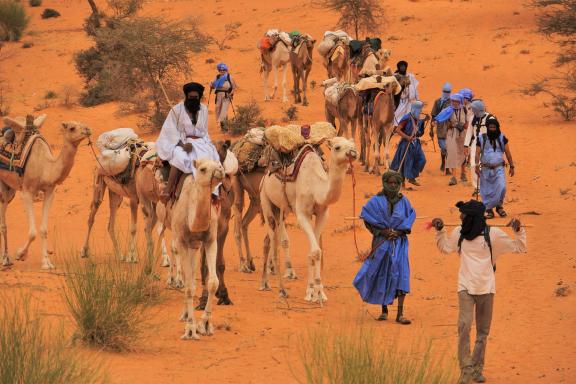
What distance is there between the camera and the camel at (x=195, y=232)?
11260mm

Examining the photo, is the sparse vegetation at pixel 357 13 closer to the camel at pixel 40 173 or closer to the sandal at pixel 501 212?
the sandal at pixel 501 212

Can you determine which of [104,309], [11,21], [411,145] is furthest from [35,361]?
[11,21]

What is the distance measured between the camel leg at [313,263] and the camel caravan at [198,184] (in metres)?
0.01

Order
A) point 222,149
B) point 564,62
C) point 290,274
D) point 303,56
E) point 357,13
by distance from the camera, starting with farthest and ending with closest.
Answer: point 357,13 → point 303,56 → point 564,62 → point 290,274 → point 222,149

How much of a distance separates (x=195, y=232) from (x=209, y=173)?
0.88 metres

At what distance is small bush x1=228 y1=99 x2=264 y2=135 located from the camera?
26128 mm

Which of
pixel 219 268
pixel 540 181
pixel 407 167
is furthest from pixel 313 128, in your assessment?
pixel 540 181

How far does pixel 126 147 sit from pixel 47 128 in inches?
555

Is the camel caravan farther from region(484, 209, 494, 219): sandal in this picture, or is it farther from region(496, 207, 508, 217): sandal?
region(496, 207, 508, 217): sandal

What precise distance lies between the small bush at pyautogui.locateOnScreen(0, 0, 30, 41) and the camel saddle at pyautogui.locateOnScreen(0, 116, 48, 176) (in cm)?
3182

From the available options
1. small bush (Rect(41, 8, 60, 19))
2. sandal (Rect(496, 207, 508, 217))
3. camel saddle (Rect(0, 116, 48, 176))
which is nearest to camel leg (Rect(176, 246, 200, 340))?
camel saddle (Rect(0, 116, 48, 176))

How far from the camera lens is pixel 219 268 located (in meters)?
13.0

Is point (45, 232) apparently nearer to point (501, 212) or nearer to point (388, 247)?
point (388, 247)

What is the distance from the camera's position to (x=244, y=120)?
26.3m
